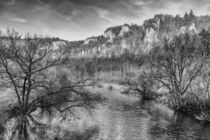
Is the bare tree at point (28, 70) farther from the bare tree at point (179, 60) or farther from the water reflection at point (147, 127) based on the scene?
the bare tree at point (179, 60)

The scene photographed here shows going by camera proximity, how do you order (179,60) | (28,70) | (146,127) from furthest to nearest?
(179,60)
(146,127)
(28,70)

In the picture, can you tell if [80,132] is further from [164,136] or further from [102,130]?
[164,136]

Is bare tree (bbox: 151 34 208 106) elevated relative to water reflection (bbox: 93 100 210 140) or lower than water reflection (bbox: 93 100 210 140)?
elevated

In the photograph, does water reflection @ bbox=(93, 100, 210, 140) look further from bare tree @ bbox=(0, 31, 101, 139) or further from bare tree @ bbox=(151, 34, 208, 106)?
bare tree @ bbox=(151, 34, 208, 106)

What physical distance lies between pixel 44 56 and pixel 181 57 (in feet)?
88.0

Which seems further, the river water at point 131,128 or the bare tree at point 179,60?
the bare tree at point 179,60

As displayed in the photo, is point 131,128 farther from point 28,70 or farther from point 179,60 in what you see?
point 179,60

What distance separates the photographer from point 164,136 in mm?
23406

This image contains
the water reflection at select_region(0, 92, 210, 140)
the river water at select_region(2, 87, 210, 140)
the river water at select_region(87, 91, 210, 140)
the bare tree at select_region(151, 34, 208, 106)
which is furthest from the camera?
the bare tree at select_region(151, 34, 208, 106)

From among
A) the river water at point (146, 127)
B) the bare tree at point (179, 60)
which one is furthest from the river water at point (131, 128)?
the bare tree at point (179, 60)

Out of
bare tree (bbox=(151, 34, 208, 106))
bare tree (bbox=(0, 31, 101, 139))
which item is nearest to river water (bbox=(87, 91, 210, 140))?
bare tree (bbox=(0, 31, 101, 139))

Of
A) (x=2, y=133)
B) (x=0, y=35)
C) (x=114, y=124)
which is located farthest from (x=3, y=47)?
(x=114, y=124)

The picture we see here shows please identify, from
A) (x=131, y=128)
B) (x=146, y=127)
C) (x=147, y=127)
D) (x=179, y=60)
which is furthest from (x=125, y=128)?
(x=179, y=60)

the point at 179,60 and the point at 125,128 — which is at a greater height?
the point at 179,60
